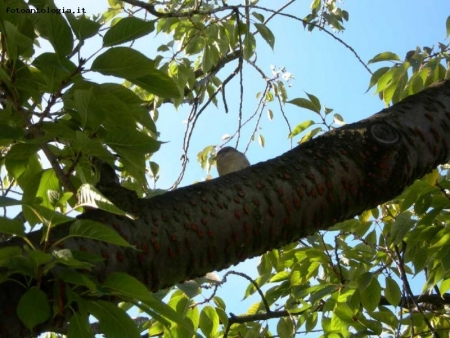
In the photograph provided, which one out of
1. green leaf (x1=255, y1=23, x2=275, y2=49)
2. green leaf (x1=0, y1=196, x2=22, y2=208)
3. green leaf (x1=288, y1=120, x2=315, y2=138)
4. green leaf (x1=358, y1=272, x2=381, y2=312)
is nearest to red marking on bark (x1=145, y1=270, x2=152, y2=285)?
green leaf (x1=0, y1=196, x2=22, y2=208)

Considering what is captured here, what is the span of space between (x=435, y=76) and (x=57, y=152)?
4.54 ft

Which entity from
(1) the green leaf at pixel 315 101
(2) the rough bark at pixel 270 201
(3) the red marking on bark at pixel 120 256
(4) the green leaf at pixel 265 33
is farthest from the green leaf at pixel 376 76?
(3) the red marking on bark at pixel 120 256

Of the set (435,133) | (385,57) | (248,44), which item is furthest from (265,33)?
(435,133)

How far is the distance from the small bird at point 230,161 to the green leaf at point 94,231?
663 mm

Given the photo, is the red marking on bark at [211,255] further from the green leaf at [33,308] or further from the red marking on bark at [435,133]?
the red marking on bark at [435,133]

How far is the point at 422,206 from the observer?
73.2 inches

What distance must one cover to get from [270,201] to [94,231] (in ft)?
1.30

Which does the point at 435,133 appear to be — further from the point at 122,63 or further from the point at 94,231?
the point at 94,231

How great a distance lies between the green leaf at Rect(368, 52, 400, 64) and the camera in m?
2.32

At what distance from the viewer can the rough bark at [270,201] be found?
Answer: 1.09m

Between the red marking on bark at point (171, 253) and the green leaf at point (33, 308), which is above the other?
the red marking on bark at point (171, 253)

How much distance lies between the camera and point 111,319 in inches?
39.6

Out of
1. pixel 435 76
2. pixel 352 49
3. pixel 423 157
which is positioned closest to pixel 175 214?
pixel 423 157

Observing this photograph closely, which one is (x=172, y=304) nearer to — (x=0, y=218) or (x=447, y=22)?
(x=0, y=218)
